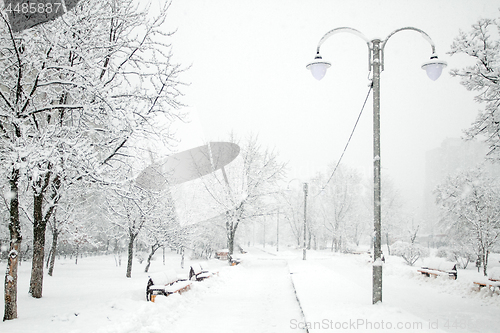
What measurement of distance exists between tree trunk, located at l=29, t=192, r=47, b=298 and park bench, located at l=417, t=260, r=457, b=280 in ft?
52.6

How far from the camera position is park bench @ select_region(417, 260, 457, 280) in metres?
14.6

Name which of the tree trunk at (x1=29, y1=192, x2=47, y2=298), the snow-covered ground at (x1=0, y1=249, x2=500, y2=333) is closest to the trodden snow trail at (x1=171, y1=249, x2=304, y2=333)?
the snow-covered ground at (x1=0, y1=249, x2=500, y2=333)

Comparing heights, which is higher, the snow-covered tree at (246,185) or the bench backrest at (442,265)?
the snow-covered tree at (246,185)

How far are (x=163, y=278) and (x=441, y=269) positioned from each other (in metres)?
13.6

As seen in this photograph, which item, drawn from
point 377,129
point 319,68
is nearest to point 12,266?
point 319,68

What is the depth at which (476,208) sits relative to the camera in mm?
21203

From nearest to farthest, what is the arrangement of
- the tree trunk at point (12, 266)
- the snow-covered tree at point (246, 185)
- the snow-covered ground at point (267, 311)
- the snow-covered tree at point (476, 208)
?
the snow-covered ground at point (267, 311) → the tree trunk at point (12, 266) → the snow-covered tree at point (476, 208) → the snow-covered tree at point (246, 185)

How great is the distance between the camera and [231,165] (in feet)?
81.3

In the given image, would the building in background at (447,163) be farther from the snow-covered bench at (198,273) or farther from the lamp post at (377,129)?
the lamp post at (377,129)

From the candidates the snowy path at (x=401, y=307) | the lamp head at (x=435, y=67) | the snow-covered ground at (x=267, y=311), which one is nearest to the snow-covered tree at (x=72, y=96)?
the snow-covered ground at (x=267, y=311)

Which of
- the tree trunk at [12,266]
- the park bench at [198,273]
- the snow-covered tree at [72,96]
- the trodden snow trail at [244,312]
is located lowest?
the park bench at [198,273]

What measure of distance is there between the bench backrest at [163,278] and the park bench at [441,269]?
40.0ft

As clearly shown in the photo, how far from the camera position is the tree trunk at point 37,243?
8.05m

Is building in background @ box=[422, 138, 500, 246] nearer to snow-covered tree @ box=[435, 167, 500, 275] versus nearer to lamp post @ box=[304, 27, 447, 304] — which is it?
snow-covered tree @ box=[435, 167, 500, 275]
